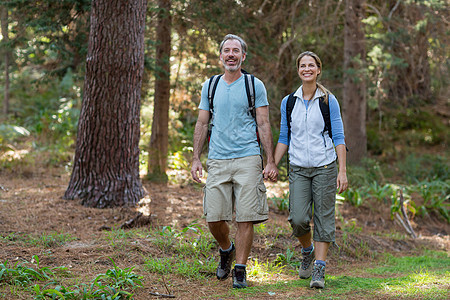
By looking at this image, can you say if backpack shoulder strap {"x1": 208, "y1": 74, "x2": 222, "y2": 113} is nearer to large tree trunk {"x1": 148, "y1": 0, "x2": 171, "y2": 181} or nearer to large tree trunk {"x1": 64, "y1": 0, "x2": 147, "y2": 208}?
large tree trunk {"x1": 64, "y1": 0, "x2": 147, "y2": 208}

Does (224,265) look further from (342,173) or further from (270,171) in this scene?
(342,173)

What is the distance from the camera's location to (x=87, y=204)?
7137 millimetres

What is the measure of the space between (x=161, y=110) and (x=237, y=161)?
224 inches

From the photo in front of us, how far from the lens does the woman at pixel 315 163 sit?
14.8ft

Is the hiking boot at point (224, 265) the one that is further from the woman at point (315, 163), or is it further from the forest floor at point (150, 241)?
the woman at point (315, 163)

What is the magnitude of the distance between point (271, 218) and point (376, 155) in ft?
30.2

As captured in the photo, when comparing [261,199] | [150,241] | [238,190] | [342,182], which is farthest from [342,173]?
[150,241]

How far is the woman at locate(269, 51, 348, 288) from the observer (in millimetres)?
4520

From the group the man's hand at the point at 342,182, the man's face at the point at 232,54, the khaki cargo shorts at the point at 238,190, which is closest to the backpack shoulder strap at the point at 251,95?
the man's face at the point at 232,54

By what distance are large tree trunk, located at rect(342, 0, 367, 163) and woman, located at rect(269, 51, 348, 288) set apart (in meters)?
7.80

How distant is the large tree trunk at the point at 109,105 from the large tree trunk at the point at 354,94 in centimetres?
661

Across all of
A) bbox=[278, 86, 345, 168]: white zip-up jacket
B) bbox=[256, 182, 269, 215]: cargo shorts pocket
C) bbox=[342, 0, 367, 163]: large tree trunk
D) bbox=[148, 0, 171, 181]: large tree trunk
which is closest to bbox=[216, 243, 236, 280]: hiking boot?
bbox=[256, 182, 269, 215]: cargo shorts pocket

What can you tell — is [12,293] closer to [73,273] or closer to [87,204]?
[73,273]

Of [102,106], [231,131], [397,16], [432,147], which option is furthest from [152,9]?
[432,147]
